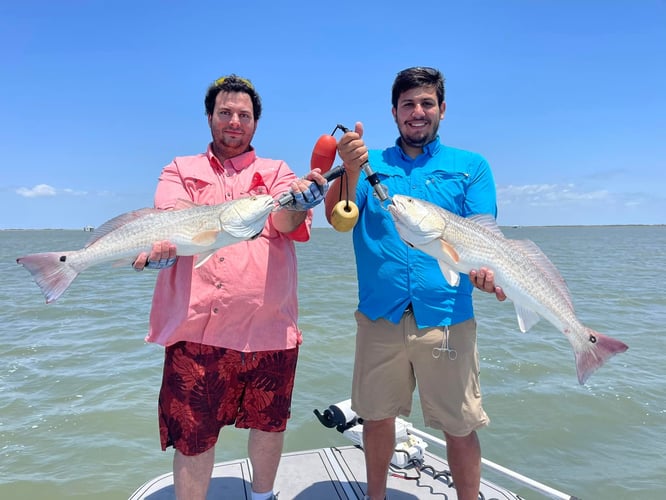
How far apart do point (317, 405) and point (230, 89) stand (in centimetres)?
601

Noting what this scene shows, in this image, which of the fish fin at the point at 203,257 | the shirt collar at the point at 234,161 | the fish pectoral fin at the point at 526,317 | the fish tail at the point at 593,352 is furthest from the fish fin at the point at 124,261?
the fish tail at the point at 593,352

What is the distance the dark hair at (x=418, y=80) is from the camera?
3.72 m

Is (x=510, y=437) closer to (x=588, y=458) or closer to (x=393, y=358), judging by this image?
(x=588, y=458)

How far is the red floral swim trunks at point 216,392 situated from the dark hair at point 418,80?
2.28 meters

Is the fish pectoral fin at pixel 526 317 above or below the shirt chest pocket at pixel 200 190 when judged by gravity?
below

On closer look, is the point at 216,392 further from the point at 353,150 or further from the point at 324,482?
the point at 353,150

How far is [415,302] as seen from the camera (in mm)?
3590

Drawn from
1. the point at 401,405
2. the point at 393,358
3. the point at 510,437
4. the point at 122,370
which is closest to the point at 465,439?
the point at 401,405

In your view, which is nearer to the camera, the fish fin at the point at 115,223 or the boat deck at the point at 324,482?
the fish fin at the point at 115,223

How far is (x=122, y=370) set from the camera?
30.9ft

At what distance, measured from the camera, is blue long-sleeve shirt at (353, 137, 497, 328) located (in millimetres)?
3588

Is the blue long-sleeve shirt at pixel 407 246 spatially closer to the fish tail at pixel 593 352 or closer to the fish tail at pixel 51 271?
the fish tail at pixel 593 352

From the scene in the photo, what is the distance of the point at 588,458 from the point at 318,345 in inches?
253

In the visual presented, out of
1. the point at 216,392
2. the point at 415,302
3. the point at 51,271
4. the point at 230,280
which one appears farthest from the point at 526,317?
the point at 51,271
